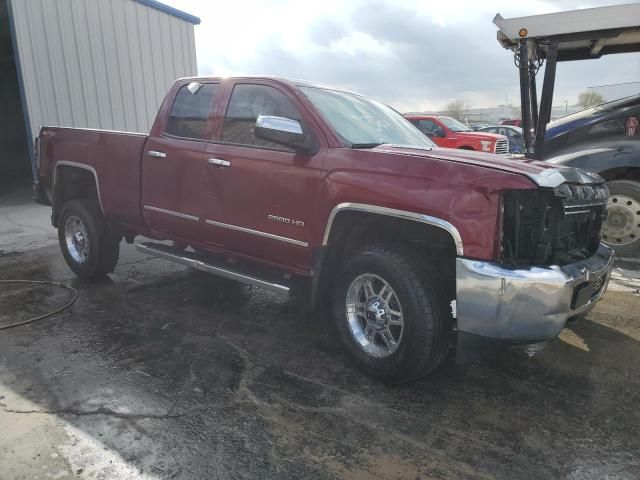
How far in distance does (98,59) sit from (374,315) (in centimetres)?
1090

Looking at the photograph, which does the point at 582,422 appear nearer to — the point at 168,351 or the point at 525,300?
the point at 525,300

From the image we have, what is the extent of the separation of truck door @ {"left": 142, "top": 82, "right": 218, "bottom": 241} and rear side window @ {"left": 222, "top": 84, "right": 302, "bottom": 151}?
0.28 metres

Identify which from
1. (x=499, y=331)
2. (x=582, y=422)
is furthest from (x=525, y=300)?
(x=582, y=422)

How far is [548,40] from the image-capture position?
588 cm

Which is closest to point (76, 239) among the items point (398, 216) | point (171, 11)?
point (398, 216)

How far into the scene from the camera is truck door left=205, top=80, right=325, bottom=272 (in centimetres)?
363

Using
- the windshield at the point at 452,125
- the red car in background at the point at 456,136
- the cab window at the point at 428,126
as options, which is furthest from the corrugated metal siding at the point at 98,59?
the windshield at the point at 452,125

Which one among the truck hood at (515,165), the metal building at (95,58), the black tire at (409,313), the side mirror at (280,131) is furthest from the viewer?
the metal building at (95,58)

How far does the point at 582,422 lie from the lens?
2951 mm

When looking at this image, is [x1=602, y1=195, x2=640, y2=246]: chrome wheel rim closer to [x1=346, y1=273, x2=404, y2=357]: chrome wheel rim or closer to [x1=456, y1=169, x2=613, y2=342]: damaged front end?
[x1=456, y1=169, x2=613, y2=342]: damaged front end

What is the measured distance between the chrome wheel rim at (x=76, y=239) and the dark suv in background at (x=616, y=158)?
562 centimetres

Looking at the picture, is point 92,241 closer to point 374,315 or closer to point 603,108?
point 374,315

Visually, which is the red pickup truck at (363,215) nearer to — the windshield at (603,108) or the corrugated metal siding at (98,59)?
the windshield at (603,108)

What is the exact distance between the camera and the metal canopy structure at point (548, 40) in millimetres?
5422
